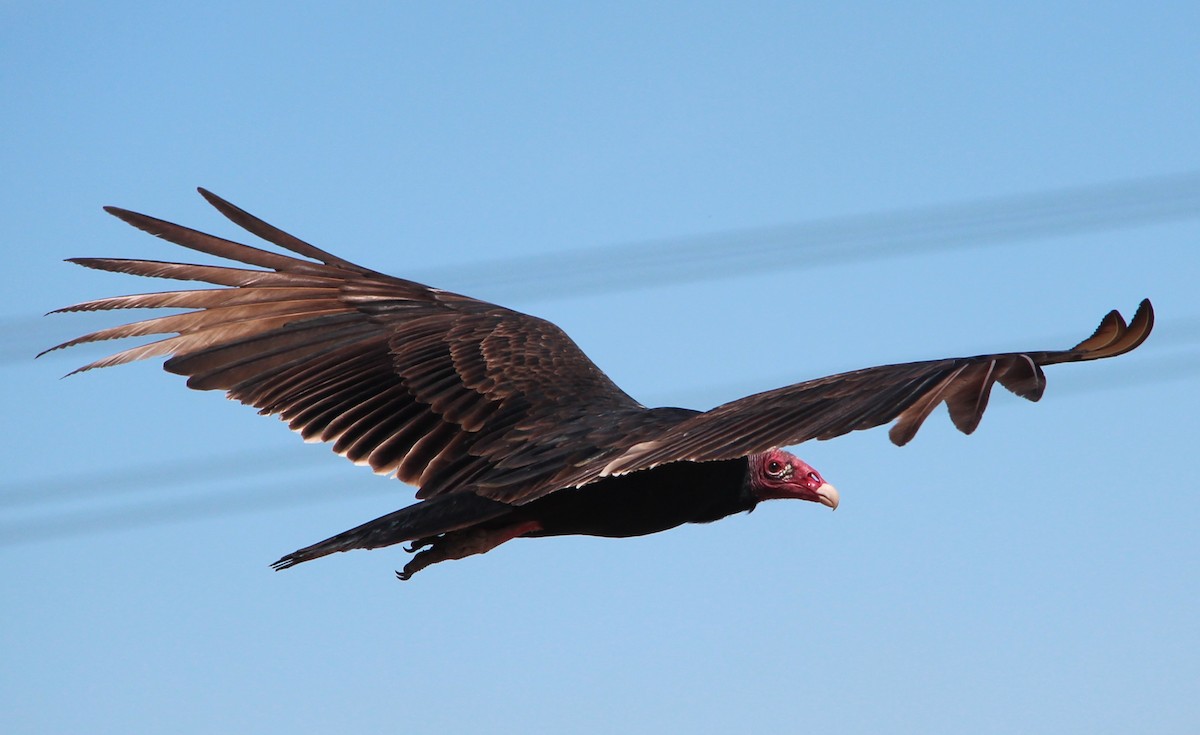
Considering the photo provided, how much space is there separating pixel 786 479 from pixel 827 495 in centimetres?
28

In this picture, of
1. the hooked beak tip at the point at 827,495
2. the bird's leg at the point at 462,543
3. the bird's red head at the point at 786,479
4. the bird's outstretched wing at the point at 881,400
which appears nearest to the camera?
the bird's outstretched wing at the point at 881,400

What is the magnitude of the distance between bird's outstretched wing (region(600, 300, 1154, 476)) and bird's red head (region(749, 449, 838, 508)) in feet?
3.83

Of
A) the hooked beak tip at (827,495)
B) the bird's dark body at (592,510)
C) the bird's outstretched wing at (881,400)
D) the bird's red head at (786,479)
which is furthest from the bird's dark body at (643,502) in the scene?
the bird's outstretched wing at (881,400)

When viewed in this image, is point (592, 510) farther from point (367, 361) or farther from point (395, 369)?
point (367, 361)

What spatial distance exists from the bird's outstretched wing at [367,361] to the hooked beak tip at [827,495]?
0.80 m

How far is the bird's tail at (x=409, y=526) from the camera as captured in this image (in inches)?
202

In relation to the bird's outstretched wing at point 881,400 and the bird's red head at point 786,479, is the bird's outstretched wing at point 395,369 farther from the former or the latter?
the bird's red head at point 786,479

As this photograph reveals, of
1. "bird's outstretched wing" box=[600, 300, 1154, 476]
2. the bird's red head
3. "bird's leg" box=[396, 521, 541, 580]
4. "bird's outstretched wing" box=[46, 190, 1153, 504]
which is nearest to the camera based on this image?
"bird's outstretched wing" box=[600, 300, 1154, 476]

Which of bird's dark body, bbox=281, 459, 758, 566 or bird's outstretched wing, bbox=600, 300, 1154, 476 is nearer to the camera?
bird's outstretched wing, bbox=600, 300, 1154, 476

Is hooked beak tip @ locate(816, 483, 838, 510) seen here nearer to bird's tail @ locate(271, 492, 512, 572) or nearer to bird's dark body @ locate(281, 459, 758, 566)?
bird's dark body @ locate(281, 459, 758, 566)

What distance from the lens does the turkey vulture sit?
4.13 meters

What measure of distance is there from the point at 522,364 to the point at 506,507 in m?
1.30

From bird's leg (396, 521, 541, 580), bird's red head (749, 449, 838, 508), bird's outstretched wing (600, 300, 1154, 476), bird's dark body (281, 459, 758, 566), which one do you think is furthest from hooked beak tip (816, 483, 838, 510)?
bird's outstretched wing (600, 300, 1154, 476)

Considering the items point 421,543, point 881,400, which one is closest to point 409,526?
point 421,543
